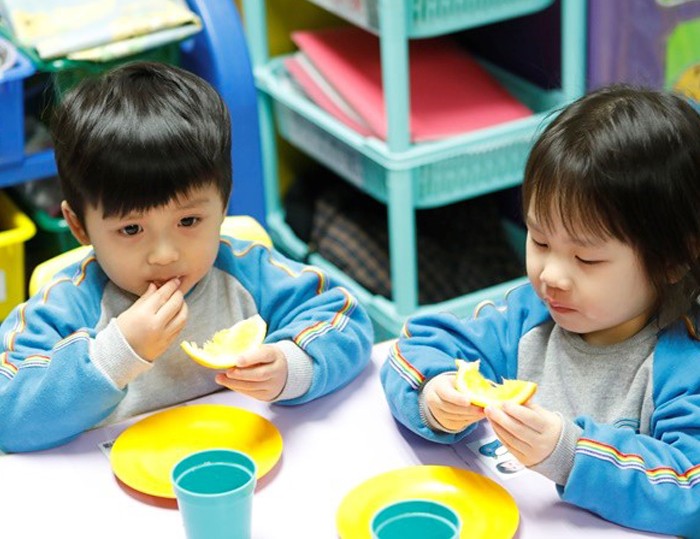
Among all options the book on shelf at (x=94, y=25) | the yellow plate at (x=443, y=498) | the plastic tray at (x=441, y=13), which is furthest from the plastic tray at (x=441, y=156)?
the yellow plate at (x=443, y=498)

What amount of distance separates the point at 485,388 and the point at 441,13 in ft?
3.85

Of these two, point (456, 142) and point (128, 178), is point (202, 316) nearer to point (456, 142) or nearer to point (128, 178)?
point (128, 178)

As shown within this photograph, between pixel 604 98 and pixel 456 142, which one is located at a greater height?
pixel 604 98

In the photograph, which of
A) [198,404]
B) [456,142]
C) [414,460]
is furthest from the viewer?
[456,142]

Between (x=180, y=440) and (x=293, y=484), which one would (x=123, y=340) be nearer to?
(x=180, y=440)

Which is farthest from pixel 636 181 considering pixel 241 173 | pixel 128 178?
pixel 241 173

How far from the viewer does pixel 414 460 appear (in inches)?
48.9

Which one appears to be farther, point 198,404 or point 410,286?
point 410,286

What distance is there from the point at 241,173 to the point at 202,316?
2.43ft

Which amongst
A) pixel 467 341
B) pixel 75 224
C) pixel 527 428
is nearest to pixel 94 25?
pixel 75 224

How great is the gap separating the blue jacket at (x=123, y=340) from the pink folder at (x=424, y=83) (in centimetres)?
90

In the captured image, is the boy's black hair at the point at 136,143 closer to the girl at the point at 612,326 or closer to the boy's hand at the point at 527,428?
the girl at the point at 612,326

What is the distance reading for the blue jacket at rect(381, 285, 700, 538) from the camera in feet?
3.58

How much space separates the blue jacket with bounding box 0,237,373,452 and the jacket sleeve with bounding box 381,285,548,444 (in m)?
0.09
